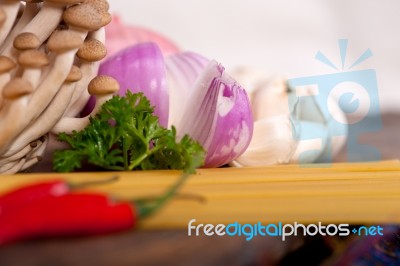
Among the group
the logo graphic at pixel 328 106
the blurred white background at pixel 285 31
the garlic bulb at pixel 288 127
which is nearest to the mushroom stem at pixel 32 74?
the garlic bulb at pixel 288 127

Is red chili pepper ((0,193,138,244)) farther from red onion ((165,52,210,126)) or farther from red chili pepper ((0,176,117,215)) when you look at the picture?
red onion ((165,52,210,126))

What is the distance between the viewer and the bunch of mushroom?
108cm

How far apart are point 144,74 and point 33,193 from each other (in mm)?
587

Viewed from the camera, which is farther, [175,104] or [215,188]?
[175,104]

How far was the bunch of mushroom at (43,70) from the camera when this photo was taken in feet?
3.54

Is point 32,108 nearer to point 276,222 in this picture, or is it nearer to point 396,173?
point 276,222

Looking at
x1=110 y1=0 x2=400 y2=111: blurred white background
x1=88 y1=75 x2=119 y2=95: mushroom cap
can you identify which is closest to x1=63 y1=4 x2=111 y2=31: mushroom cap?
x1=88 y1=75 x2=119 y2=95: mushroom cap

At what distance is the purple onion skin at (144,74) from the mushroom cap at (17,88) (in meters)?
0.27

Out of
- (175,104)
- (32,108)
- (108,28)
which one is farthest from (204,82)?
(108,28)

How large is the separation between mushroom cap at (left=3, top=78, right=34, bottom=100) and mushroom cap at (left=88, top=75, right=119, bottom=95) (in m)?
0.15

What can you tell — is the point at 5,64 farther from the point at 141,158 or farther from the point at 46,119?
the point at 141,158

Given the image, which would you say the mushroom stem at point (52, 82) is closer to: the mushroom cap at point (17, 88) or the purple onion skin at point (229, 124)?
the mushroom cap at point (17, 88)

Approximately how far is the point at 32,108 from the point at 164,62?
1.18 feet

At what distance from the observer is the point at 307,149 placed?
1.55 m
